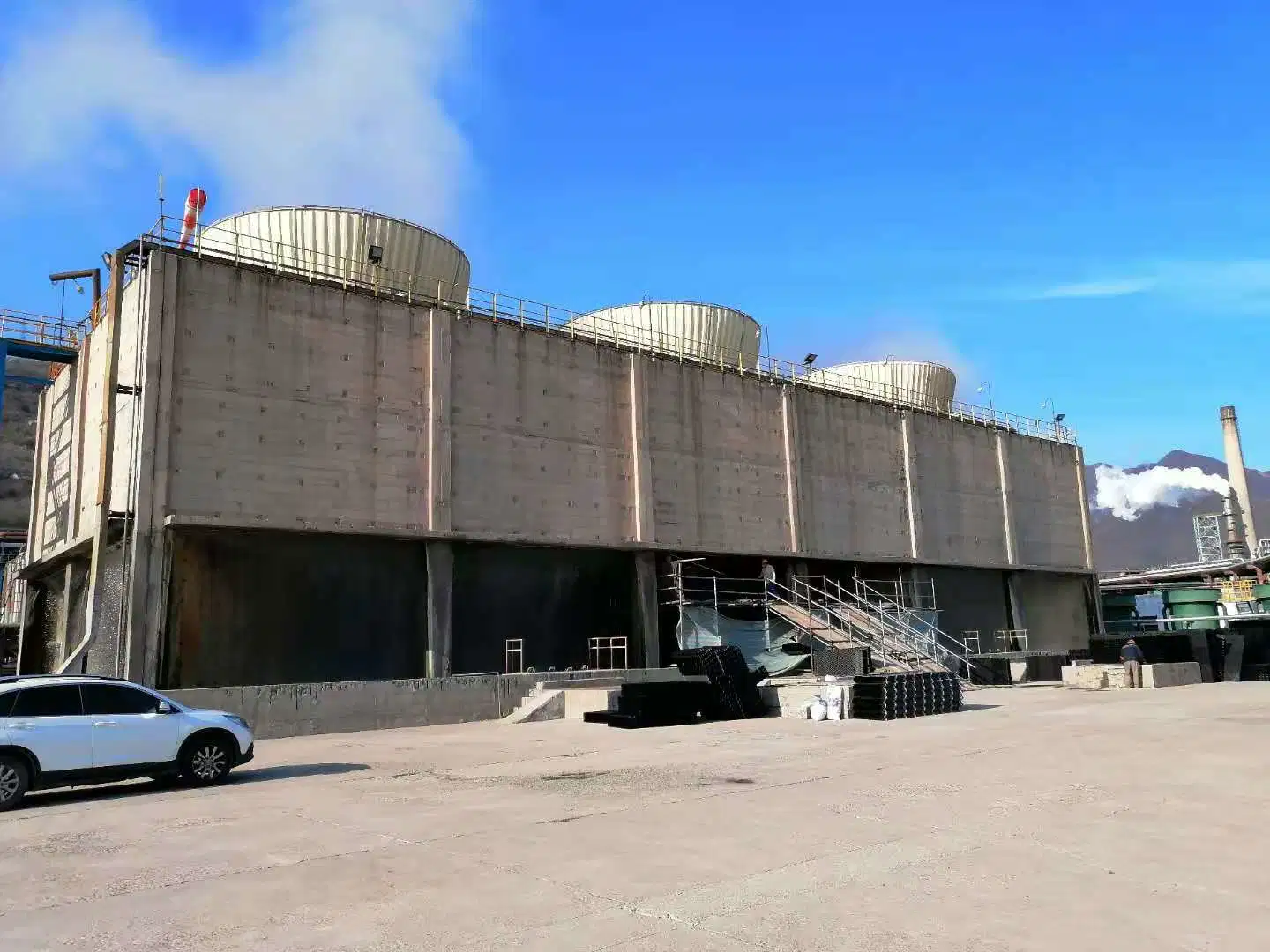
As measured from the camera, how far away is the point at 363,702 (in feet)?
75.9

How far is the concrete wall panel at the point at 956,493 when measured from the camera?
143ft

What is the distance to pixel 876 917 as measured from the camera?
19.5 feet

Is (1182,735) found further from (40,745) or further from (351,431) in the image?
(351,431)

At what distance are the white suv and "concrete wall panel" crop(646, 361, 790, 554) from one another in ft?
67.5

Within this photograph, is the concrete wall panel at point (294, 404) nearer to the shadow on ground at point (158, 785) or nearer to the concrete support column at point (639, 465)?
the concrete support column at point (639, 465)

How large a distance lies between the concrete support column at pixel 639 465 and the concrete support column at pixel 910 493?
50.2ft

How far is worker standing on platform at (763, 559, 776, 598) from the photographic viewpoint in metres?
34.4

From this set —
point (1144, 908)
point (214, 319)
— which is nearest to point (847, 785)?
point (1144, 908)

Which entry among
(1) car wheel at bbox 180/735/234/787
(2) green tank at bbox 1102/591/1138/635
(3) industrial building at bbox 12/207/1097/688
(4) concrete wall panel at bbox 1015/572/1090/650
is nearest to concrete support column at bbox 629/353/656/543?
(3) industrial building at bbox 12/207/1097/688

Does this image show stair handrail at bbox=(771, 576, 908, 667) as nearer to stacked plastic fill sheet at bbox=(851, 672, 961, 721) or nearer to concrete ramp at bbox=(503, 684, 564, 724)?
stacked plastic fill sheet at bbox=(851, 672, 961, 721)

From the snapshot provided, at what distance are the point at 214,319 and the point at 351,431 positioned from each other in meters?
4.54

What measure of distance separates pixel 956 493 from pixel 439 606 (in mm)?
27970

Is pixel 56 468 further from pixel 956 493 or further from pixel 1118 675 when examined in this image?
pixel 956 493

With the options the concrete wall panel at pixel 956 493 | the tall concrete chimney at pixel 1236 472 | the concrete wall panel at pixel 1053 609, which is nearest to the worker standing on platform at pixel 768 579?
the concrete wall panel at pixel 956 493
